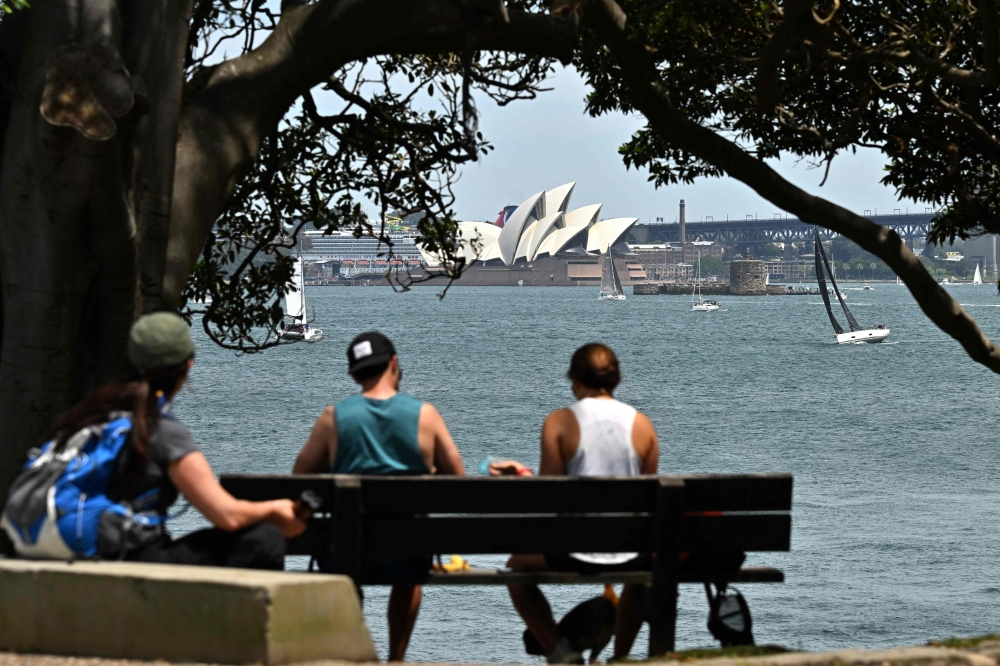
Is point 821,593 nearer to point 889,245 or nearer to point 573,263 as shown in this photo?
point 889,245

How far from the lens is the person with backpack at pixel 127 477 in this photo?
10.3 ft

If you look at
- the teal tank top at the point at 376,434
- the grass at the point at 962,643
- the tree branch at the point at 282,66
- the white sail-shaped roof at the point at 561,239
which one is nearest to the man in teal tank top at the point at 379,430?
the teal tank top at the point at 376,434

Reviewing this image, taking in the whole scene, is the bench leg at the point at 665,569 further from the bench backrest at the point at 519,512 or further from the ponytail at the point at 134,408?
the ponytail at the point at 134,408

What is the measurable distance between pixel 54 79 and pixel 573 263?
158 m

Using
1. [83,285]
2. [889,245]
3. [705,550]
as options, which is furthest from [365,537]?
[889,245]

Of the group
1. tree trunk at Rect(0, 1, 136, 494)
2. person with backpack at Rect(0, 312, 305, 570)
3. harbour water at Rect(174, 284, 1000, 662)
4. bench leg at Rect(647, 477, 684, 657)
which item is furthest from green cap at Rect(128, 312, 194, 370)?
bench leg at Rect(647, 477, 684, 657)

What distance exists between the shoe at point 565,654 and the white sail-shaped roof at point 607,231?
446 feet

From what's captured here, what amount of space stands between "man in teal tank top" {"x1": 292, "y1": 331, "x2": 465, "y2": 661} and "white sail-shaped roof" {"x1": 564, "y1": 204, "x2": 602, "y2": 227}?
131836 millimetres

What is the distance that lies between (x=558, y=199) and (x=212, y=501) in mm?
126836

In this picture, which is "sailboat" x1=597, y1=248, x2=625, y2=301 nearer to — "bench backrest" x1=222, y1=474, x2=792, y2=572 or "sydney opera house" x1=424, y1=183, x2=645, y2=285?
"sydney opera house" x1=424, y1=183, x2=645, y2=285

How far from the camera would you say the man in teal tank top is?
157 inches

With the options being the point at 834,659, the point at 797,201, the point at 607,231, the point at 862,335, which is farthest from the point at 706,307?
the point at 834,659

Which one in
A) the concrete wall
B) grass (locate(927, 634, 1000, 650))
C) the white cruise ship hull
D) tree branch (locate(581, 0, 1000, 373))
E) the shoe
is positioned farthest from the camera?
the concrete wall

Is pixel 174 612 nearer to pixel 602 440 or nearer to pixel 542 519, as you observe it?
pixel 542 519
